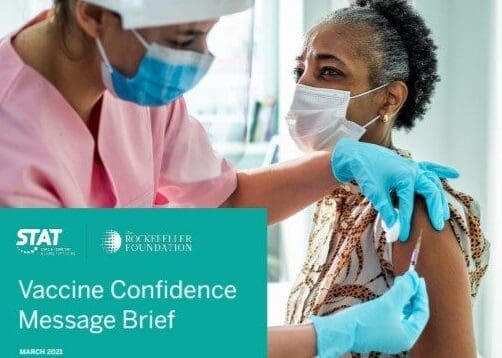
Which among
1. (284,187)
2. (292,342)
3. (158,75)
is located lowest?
(292,342)

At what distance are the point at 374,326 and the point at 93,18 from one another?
612 millimetres

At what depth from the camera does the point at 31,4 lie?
120 cm

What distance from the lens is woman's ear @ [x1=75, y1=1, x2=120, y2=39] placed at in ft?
3.47

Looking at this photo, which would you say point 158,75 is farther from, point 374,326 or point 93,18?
point 374,326

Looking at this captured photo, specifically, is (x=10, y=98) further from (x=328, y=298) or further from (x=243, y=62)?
(x=328, y=298)

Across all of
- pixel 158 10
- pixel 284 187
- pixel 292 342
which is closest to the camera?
pixel 158 10

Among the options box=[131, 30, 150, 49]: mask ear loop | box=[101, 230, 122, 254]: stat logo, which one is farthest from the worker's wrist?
box=[131, 30, 150, 49]: mask ear loop

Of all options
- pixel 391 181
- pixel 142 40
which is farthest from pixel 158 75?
pixel 391 181

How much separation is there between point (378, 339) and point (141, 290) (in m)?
0.39

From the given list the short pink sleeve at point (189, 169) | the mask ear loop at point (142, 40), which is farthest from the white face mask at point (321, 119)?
the mask ear loop at point (142, 40)

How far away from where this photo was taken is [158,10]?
3.39 ft

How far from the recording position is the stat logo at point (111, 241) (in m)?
1.07

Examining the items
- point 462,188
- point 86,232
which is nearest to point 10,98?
point 86,232

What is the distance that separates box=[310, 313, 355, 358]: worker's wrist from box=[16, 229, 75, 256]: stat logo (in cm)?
39
